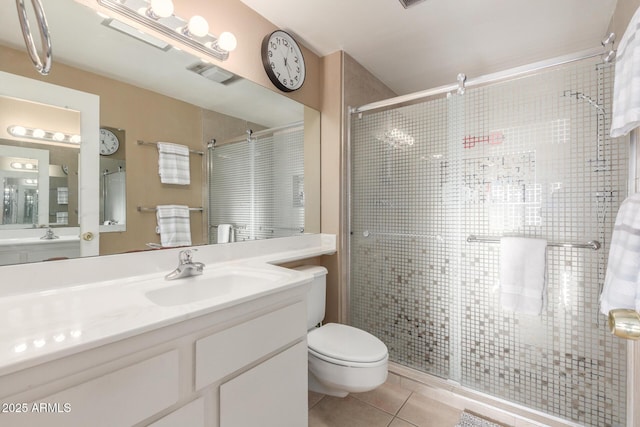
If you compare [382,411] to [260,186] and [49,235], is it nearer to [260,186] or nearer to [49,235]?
[260,186]

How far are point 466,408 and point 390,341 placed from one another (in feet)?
1.88

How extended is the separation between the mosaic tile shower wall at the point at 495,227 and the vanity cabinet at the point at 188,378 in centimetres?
105

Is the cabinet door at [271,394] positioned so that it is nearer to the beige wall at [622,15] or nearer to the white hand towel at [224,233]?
the white hand towel at [224,233]

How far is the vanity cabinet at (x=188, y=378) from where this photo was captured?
598 millimetres

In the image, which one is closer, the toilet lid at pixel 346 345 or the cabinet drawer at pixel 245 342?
the cabinet drawer at pixel 245 342

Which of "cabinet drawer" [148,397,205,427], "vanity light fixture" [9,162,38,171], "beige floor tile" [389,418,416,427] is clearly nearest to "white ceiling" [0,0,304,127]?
"vanity light fixture" [9,162,38,171]

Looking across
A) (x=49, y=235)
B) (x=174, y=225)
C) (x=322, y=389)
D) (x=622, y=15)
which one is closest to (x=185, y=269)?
(x=174, y=225)

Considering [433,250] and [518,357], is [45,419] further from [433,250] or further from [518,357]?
[518,357]

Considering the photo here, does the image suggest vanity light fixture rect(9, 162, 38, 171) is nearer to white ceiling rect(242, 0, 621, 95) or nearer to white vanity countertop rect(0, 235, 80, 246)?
white vanity countertop rect(0, 235, 80, 246)

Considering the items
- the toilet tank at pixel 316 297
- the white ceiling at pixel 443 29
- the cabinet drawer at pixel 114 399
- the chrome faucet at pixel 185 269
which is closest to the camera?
the cabinet drawer at pixel 114 399

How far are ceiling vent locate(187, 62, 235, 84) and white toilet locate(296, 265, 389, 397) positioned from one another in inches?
60.9

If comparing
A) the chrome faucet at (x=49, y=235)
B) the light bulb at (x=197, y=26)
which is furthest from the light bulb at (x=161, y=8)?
the chrome faucet at (x=49, y=235)

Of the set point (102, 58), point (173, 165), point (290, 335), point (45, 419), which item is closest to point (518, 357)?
point (290, 335)

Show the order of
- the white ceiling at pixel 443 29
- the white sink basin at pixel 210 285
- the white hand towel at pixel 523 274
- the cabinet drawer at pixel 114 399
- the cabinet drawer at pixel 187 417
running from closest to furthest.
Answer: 1. the cabinet drawer at pixel 114 399
2. the cabinet drawer at pixel 187 417
3. the white sink basin at pixel 210 285
4. the white hand towel at pixel 523 274
5. the white ceiling at pixel 443 29
